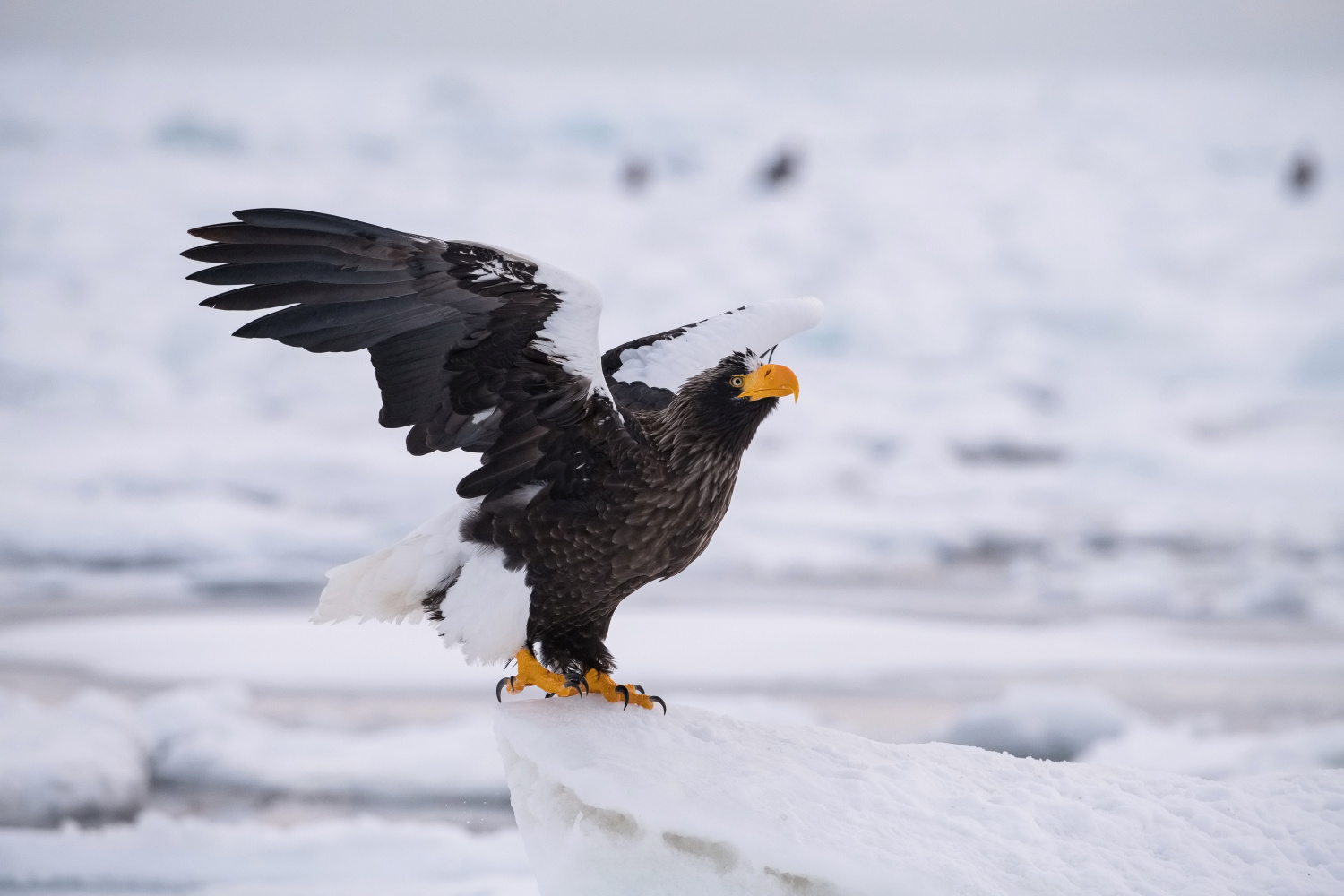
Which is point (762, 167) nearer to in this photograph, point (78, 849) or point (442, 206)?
point (442, 206)

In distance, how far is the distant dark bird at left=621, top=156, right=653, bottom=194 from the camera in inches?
480

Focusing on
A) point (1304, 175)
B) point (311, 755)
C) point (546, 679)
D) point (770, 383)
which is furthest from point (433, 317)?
point (1304, 175)

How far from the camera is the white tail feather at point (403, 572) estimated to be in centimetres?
248

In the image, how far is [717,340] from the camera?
2752mm

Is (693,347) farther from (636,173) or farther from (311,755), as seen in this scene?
(636,173)

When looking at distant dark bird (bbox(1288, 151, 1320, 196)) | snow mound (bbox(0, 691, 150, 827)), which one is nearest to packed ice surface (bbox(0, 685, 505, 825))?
snow mound (bbox(0, 691, 150, 827))

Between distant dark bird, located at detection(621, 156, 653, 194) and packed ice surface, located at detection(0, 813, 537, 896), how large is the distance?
955 centimetres

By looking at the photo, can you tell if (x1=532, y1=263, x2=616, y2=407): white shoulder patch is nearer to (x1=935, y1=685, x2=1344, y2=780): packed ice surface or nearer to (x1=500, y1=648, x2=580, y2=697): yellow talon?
(x1=500, y1=648, x2=580, y2=697): yellow talon

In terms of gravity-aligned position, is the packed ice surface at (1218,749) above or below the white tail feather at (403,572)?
below

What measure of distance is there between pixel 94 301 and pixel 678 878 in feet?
28.3

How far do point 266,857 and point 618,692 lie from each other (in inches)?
53.9

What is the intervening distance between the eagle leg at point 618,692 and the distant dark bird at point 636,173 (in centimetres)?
1008

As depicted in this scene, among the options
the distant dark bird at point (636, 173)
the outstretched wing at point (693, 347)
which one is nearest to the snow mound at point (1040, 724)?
the outstretched wing at point (693, 347)

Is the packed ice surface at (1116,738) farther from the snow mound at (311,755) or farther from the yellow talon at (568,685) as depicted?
the yellow talon at (568,685)
